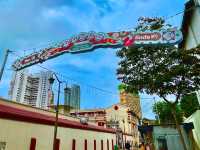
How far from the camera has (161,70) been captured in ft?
50.5

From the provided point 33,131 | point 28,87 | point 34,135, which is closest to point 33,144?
point 34,135

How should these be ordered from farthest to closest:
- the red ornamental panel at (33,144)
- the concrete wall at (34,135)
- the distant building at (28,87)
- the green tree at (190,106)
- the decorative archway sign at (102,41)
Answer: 1. the green tree at (190,106)
2. the distant building at (28,87)
3. the red ornamental panel at (33,144)
4. the concrete wall at (34,135)
5. the decorative archway sign at (102,41)

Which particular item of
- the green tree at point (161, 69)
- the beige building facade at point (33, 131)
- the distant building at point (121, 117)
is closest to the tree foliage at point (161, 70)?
the green tree at point (161, 69)

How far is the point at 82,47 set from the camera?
47.4 ft

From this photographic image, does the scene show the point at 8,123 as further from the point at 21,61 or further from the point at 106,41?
the point at 106,41

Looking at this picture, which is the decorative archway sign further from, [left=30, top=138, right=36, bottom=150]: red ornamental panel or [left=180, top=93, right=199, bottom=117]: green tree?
[left=180, top=93, right=199, bottom=117]: green tree

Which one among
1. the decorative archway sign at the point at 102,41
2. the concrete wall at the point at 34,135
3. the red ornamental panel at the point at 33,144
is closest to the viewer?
the decorative archway sign at the point at 102,41

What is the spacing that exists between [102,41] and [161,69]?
4364 mm

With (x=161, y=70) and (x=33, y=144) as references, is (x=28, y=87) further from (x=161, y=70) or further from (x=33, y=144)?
(x=161, y=70)

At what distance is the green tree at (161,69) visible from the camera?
48.6 feet

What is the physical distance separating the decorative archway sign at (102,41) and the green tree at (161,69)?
103 cm

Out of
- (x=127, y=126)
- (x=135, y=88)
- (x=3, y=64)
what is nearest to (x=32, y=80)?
(x=3, y=64)

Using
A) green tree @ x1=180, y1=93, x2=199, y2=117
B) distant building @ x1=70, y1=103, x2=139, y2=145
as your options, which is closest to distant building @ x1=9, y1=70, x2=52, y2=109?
green tree @ x1=180, y1=93, x2=199, y2=117

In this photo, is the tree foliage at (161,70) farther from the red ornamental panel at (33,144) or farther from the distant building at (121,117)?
the distant building at (121,117)
